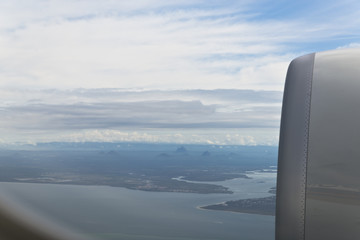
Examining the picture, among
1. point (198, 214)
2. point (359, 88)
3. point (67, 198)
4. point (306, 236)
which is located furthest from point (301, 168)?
point (67, 198)

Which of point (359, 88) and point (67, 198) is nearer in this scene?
point (359, 88)

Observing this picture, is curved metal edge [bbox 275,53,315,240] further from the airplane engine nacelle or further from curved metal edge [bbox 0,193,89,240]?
curved metal edge [bbox 0,193,89,240]

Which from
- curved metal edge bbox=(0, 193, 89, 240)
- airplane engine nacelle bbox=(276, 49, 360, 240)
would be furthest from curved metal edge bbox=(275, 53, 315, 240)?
curved metal edge bbox=(0, 193, 89, 240)

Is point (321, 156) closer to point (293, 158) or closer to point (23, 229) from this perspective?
point (293, 158)

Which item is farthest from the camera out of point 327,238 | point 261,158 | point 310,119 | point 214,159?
point 214,159

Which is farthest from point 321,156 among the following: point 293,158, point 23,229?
point 23,229

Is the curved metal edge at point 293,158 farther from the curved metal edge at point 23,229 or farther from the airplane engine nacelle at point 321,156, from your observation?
the curved metal edge at point 23,229

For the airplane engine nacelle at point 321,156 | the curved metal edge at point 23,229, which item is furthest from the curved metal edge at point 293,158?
the curved metal edge at point 23,229

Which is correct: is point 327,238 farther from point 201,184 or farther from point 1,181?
point 1,181
